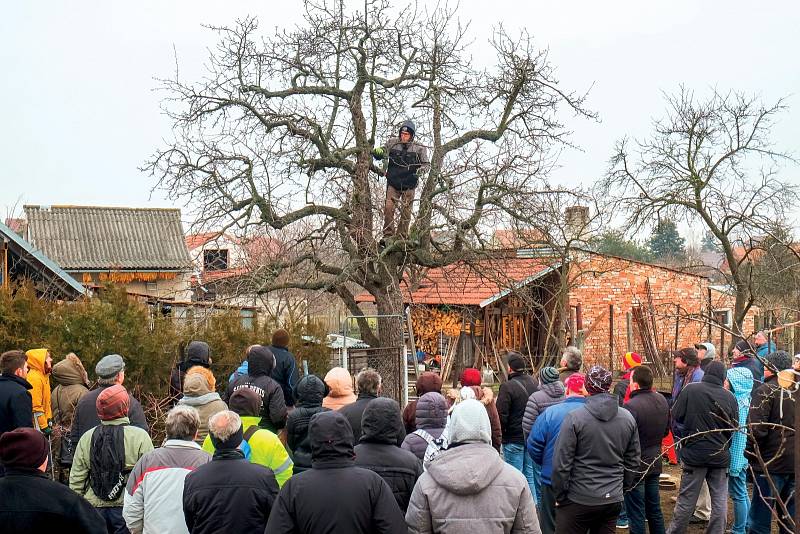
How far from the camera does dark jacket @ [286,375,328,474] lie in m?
5.64

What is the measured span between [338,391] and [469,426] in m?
2.38

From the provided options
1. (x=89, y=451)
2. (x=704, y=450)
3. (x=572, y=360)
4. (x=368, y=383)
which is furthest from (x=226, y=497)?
(x=704, y=450)

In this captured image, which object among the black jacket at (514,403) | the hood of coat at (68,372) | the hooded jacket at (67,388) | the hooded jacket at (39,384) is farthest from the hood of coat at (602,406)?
the hooded jacket at (39,384)

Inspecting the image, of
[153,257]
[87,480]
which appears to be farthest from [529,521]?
[153,257]

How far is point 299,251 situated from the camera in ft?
43.7

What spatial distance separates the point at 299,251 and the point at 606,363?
1375 cm

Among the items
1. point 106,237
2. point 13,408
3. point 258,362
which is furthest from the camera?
point 106,237

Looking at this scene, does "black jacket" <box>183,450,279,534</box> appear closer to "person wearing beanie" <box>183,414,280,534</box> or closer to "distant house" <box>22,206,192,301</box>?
A: "person wearing beanie" <box>183,414,280,534</box>

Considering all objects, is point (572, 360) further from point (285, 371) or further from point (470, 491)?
point (470, 491)

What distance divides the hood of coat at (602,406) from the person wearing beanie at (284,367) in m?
3.54

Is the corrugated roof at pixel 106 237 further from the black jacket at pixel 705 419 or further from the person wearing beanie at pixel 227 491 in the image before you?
the person wearing beanie at pixel 227 491

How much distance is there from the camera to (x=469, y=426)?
13.7 ft

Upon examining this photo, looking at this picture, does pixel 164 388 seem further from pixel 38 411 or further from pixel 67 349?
pixel 38 411

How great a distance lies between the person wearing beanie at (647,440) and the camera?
7246mm
